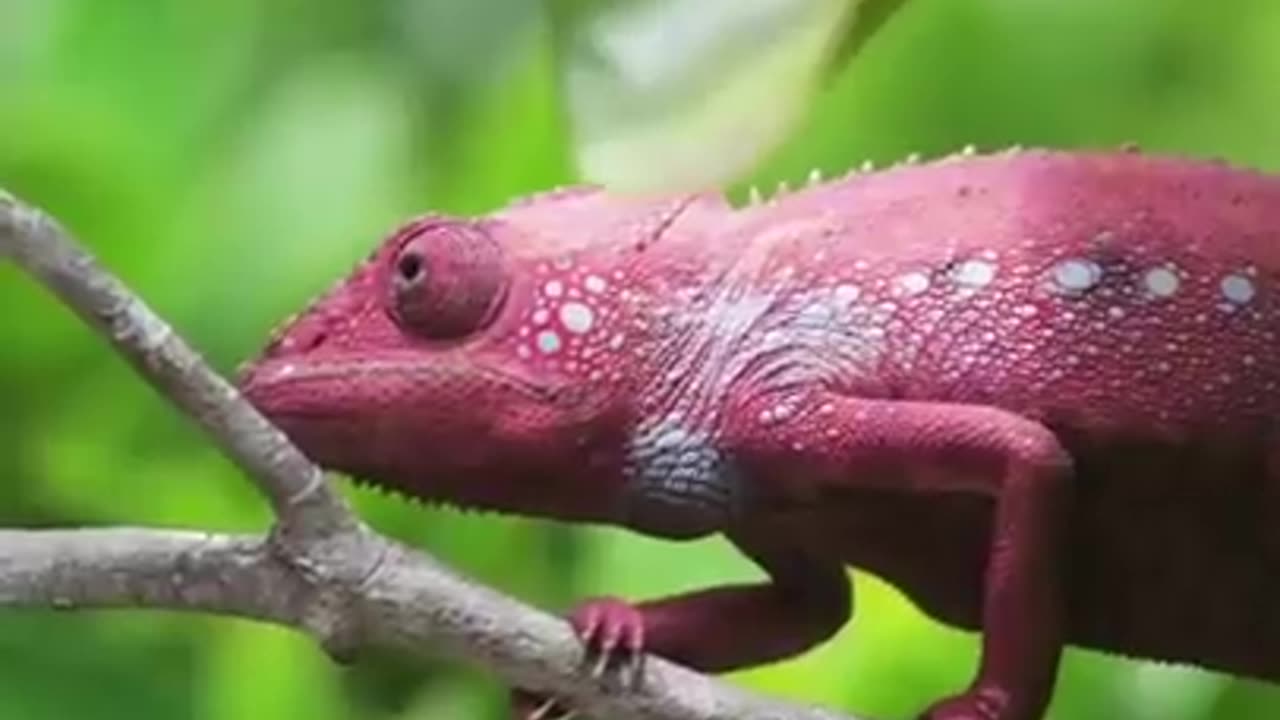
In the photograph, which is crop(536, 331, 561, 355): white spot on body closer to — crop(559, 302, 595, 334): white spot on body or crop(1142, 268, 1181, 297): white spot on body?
crop(559, 302, 595, 334): white spot on body

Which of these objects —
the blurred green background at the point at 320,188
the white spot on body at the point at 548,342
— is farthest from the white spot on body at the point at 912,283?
the blurred green background at the point at 320,188

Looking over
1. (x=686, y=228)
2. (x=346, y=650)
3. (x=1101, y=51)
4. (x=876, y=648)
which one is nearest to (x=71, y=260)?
(x=346, y=650)

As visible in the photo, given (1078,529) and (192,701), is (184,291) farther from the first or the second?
(1078,529)

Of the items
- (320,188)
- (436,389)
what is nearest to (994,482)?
(436,389)

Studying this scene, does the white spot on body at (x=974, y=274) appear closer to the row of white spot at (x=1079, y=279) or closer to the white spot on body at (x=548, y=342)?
the row of white spot at (x=1079, y=279)

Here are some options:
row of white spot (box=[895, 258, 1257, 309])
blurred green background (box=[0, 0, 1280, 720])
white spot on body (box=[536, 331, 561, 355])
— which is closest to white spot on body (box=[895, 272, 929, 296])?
row of white spot (box=[895, 258, 1257, 309])
